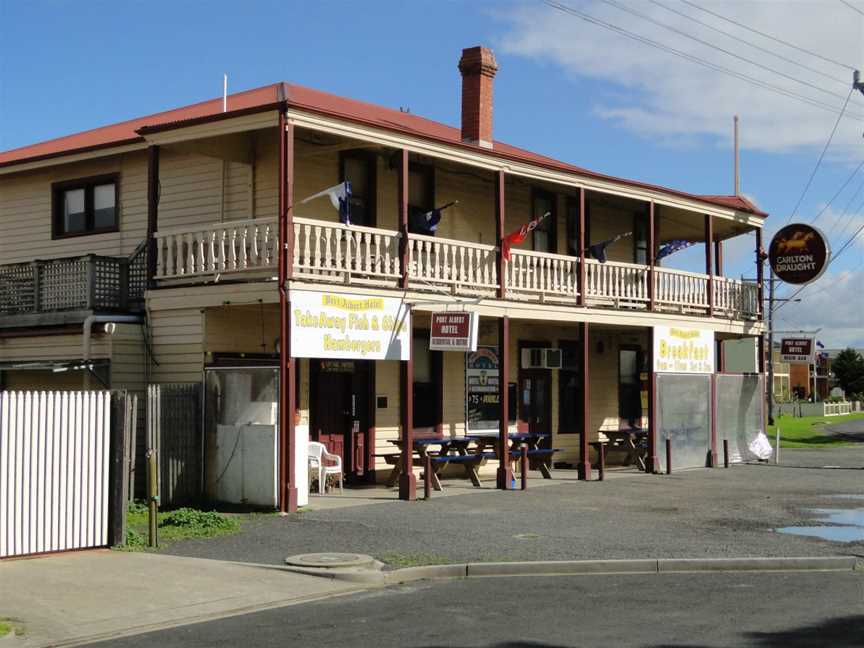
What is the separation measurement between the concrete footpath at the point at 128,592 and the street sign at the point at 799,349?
22.6m

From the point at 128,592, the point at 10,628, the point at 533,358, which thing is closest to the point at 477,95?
the point at 533,358

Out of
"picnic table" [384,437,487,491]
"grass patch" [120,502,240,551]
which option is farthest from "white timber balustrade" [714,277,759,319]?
"grass patch" [120,502,240,551]

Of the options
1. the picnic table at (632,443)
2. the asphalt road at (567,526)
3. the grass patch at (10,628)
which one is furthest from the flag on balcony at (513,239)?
the grass patch at (10,628)

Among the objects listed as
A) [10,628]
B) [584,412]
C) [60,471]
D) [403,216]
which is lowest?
[10,628]

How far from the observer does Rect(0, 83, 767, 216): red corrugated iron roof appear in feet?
68.8

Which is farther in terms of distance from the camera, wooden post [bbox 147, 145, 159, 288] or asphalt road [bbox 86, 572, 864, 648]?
wooden post [bbox 147, 145, 159, 288]

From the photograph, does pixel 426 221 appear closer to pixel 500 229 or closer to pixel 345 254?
pixel 500 229

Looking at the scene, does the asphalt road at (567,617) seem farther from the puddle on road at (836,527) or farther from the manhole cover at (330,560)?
the puddle on road at (836,527)

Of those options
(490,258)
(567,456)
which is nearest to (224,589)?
(490,258)

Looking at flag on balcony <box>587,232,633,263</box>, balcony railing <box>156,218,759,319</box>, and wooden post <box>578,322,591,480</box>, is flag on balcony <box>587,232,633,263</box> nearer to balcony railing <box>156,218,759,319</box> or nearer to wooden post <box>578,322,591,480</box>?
balcony railing <box>156,218,759,319</box>

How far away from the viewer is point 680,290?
2694 cm

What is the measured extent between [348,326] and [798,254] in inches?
603

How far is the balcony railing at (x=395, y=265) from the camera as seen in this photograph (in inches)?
719

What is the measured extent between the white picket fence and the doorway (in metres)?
7.93
